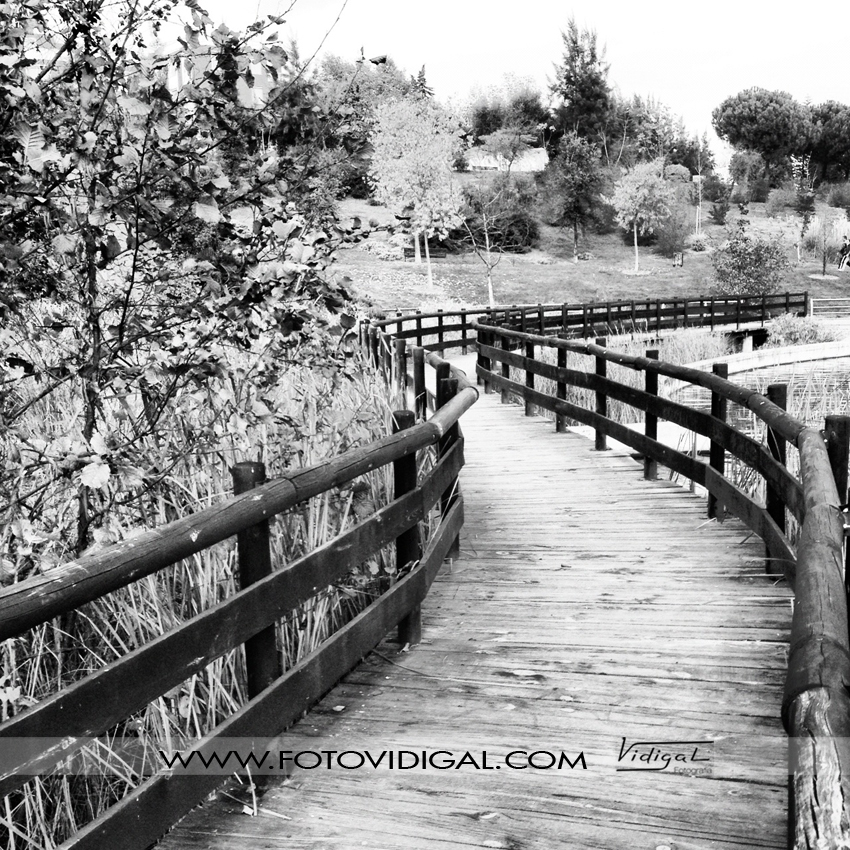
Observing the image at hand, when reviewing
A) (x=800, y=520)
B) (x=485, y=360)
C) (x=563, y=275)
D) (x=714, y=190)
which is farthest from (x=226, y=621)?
(x=714, y=190)

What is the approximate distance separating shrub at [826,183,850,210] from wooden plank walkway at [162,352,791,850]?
239ft

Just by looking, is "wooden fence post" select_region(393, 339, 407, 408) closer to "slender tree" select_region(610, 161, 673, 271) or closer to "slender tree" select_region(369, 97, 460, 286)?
"slender tree" select_region(369, 97, 460, 286)

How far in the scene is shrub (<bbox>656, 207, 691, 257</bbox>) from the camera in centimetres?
6206

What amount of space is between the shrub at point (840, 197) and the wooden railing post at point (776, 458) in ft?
236

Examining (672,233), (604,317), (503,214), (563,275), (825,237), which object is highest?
(503,214)

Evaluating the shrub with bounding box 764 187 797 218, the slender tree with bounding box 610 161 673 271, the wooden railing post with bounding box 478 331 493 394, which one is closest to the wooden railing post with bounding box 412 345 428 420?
the wooden railing post with bounding box 478 331 493 394

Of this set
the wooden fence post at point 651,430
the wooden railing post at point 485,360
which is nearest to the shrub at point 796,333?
the wooden railing post at point 485,360

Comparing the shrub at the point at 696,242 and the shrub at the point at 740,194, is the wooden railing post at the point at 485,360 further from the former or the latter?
the shrub at the point at 740,194

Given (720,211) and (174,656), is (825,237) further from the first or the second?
(174,656)

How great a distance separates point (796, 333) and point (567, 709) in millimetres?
26398

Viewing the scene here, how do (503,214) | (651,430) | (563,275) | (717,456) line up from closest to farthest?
(717,456), (651,430), (563,275), (503,214)

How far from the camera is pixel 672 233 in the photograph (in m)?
62.6

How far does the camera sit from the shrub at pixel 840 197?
238 ft

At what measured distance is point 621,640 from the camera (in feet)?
14.9
